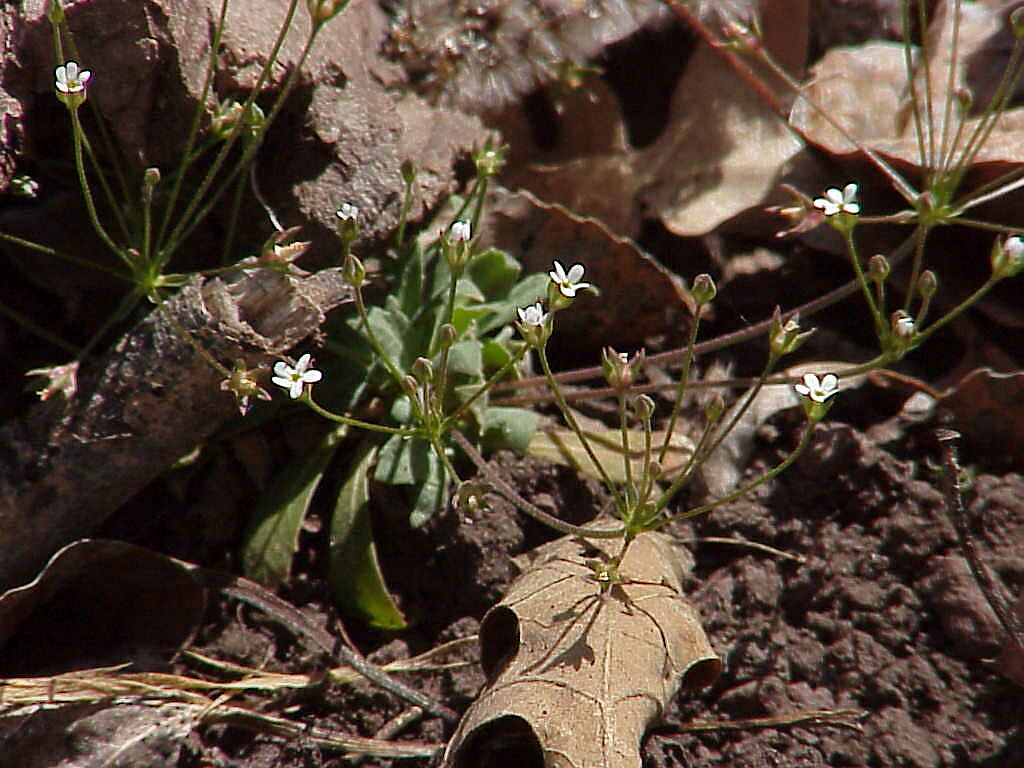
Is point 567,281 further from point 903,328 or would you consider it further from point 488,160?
point 903,328

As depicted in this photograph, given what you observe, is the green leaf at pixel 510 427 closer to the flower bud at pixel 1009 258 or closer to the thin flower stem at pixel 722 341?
the thin flower stem at pixel 722 341

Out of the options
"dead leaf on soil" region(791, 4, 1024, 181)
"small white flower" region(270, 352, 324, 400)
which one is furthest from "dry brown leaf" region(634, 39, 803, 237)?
"small white flower" region(270, 352, 324, 400)

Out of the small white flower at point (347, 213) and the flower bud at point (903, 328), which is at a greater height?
the small white flower at point (347, 213)

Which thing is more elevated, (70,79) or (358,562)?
(70,79)

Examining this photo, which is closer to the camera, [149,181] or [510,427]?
[149,181]

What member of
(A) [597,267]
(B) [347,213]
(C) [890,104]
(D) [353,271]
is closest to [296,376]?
(D) [353,271]

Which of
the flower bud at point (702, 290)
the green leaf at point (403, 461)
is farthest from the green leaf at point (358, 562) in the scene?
the flower bud at point (702, 290)

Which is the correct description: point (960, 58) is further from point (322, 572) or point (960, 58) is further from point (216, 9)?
point (322, 572)

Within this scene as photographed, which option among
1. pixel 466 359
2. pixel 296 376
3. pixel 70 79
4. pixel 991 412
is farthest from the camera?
pixel 991 412
